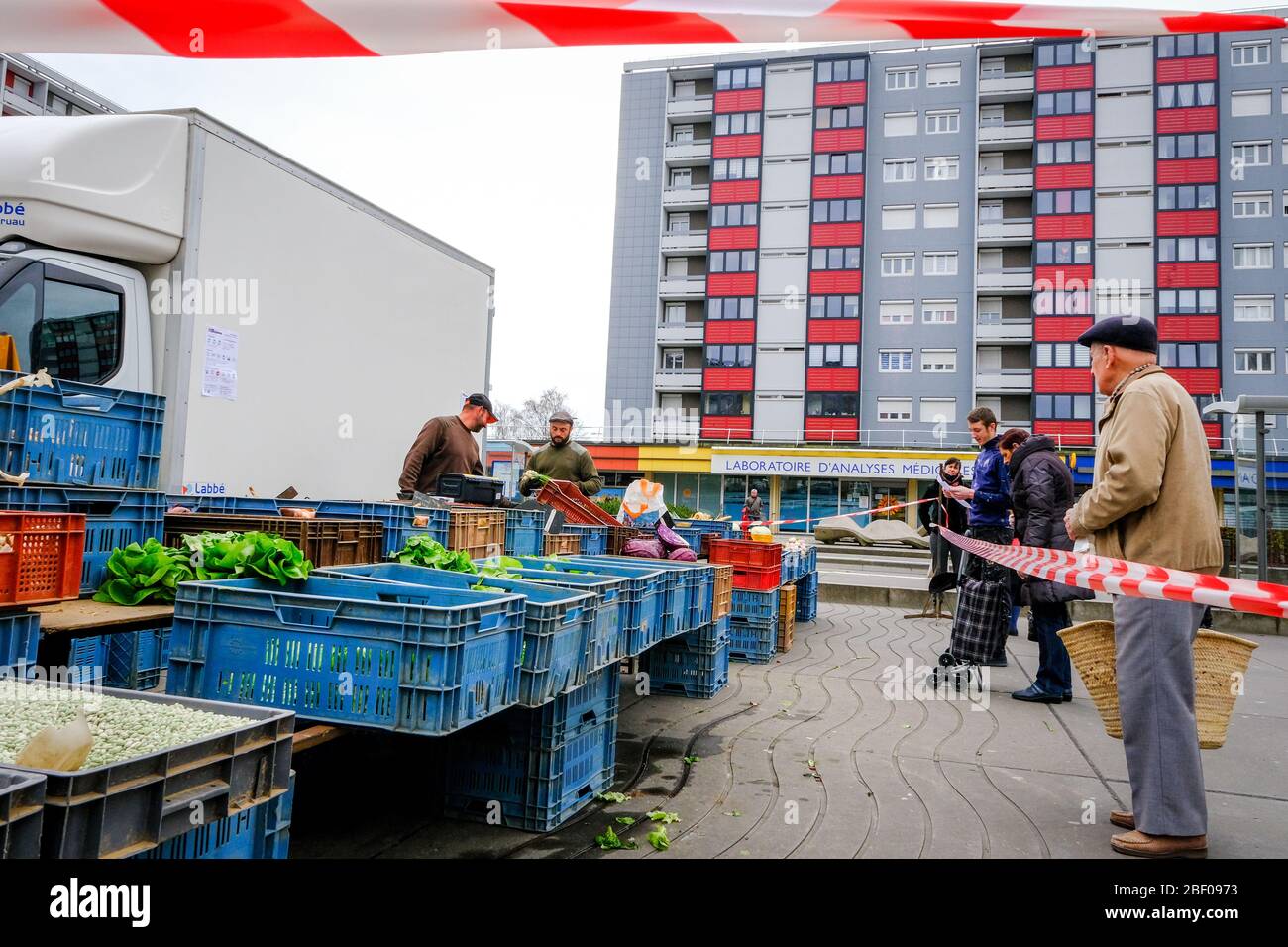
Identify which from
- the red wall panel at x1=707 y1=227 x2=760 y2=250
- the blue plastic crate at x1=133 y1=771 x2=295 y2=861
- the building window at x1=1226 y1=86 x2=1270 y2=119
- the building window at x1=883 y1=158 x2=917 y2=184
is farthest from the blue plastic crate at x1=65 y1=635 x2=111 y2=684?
the building window at x1=1226 y1=86 x2=1270 y2=119

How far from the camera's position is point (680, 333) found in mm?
49500

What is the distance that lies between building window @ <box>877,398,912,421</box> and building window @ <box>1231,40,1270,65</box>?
23.2 m

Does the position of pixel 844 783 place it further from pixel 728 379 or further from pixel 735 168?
pixel 735 168

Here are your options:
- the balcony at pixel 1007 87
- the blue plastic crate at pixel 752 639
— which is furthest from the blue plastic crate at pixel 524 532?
the balcony at pixel 1007 87

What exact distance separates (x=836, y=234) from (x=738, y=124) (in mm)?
8965

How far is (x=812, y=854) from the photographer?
3473 mm

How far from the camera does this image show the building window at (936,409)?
44.2 m

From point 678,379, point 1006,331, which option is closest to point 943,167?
point 1006,331

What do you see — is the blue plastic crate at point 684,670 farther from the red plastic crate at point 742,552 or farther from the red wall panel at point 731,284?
the red wall panel at point 731,284

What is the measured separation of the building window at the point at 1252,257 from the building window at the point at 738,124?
25353 mm

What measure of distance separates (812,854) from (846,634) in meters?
7.07

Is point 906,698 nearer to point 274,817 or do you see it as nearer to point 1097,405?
point 274,817

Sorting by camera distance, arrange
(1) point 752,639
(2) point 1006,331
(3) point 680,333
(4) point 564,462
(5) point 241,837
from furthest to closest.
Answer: (3) point 680,333 → (2) point 1006,331 → (4) point 564,462 → (1) point 752,639 → (5) point 241,837

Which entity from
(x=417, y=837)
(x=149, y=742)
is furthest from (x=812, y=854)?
(x=149, y=742)
